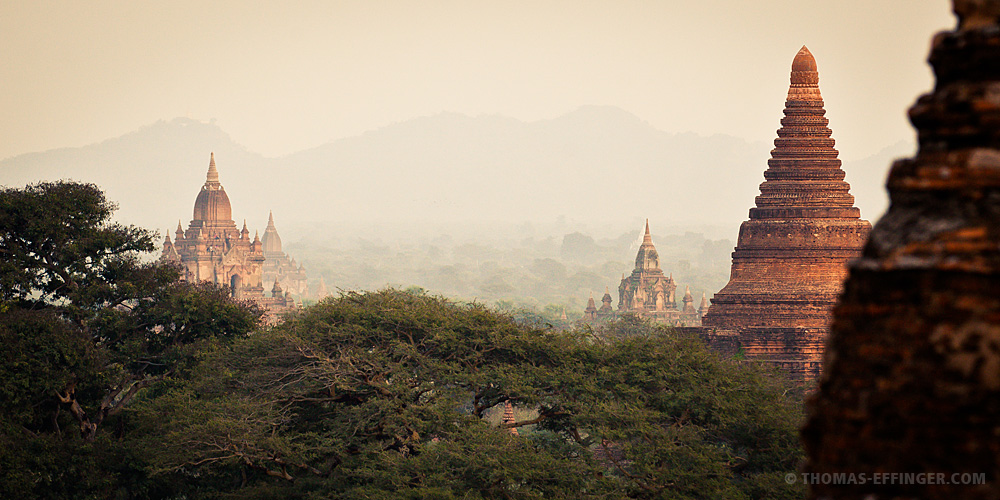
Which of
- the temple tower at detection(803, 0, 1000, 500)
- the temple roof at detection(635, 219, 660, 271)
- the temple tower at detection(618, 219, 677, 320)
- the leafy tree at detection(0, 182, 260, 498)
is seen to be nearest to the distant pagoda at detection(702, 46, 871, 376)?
the leafy tree at detection(0, 182, 260, 498)

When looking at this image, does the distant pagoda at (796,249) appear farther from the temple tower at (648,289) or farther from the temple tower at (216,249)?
the temple tower at (216,249)

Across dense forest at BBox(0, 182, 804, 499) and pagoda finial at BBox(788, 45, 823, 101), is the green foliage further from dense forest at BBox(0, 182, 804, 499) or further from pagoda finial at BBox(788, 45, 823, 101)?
pagoda finial at BBox(788, 45, 823, 101)

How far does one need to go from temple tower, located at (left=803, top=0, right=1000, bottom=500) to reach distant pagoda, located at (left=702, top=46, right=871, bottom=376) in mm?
39311

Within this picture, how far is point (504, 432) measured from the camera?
24.8 m

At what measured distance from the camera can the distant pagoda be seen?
4459 centimetres

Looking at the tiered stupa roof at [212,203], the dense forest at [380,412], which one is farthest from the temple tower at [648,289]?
the dense forest at [380,412]

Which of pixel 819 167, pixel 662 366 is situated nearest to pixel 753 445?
pixel 662 366

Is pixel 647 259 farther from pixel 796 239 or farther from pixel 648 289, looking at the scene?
pixel 796 239

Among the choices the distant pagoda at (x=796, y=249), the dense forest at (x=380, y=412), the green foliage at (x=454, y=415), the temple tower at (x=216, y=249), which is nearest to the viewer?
the green foliage at (x=454, y=415)

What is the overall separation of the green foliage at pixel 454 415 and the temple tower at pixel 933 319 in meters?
16.8

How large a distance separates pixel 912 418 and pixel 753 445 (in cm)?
2107

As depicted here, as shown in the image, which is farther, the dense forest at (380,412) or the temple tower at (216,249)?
the temple tower at (216,249)

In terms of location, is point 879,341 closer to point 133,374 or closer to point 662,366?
point 662,366

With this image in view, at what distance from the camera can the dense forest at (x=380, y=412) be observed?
23.4 m
